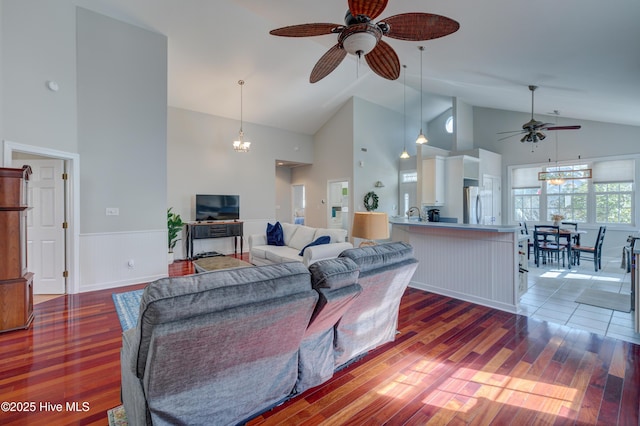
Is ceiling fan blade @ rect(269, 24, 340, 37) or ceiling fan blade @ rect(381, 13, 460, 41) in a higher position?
ceiling fan blade @ rect(269, 24, 340, 37)

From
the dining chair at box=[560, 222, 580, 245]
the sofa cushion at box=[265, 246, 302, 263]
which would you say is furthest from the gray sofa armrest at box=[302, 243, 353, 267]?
the dining chair at box=[560, 222, 580, 245]

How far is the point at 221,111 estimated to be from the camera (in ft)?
23.4

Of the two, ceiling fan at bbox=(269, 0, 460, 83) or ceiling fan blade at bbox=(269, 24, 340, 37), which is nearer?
ceiling fan at bbox=(269, 0, 460, 83)

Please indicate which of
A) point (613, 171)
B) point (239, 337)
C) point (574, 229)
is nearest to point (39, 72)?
point (239, 337)

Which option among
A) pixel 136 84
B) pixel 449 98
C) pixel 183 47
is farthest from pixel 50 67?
pixel 449 98

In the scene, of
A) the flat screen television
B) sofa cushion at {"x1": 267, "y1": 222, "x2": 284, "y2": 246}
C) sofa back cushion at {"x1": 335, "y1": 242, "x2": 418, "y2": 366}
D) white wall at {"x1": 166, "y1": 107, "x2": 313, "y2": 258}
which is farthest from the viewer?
the flat screen television

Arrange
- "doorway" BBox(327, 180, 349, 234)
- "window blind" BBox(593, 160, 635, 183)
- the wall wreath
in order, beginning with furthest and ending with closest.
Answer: "doorway" BBox(327, 180, 349, 234)
the wall wreath
"window blind" BBox(593, 160, 635, 183)

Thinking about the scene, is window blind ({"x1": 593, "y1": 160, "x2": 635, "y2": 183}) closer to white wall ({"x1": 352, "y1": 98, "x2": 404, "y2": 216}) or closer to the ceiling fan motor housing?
white wall ({"x1": 352, "y1": 98, "x2": 404, "y2": 216})

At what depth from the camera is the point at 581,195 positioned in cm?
699

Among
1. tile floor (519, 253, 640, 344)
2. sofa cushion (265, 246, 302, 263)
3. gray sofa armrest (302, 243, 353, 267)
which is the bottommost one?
tile floor (519, 253, 640, 344)

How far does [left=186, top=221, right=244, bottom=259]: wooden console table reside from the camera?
660 cm

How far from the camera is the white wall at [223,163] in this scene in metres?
6.75

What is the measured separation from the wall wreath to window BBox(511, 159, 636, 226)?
3.85 m

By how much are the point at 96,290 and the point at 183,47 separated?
424cm
